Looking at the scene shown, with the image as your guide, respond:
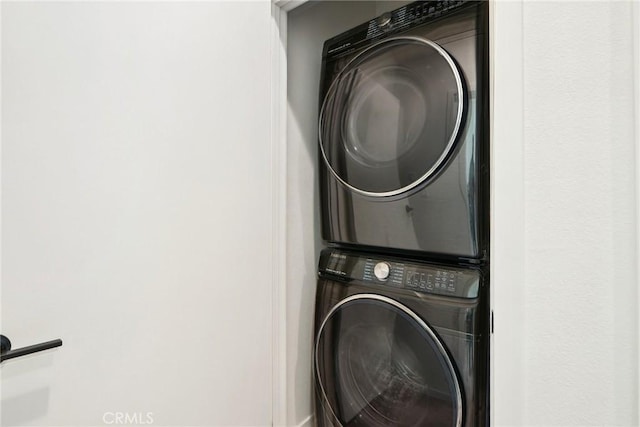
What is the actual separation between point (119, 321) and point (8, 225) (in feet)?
1.11

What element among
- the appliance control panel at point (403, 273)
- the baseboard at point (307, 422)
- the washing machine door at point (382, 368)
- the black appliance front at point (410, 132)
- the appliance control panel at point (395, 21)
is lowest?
the baseboard at point (307, 422)

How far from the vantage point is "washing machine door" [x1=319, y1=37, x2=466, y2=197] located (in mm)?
1001

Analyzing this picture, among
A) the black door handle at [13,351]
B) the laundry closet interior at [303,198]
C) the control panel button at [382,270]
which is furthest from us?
the laundry closet interior at [303,198]

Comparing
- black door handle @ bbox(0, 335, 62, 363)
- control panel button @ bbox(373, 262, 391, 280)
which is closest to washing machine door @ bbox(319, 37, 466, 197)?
control panel button @ bbox(373, 262, 391, 280)

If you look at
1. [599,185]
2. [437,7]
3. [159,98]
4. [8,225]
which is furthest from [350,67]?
[8,225]

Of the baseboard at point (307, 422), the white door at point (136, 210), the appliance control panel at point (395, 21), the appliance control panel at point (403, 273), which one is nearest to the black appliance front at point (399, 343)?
the appliance control panel at point (403, 273)

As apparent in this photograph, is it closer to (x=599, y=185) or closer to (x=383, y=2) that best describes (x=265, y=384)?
(x=599, y=185)

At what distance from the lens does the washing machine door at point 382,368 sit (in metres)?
1.01

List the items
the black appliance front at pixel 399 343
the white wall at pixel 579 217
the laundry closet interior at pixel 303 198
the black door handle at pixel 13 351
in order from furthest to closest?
the laundry closet interior at pixel 303 198
the black appliance front at pixel 399 343
the black door handle at pixel 13 351
the white wall at pixel 579 217

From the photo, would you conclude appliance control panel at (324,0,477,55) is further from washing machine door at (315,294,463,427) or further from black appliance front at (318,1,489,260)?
washing machine door at (315,294,463,427)

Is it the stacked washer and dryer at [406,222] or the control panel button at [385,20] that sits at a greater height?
the control panel button at [385,20]

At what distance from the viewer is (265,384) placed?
1253 mm

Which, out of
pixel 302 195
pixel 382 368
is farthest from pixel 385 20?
pixel 382 368

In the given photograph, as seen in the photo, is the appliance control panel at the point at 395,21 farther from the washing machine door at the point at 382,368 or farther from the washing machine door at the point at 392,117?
the washing machine door at the point at 382,368
